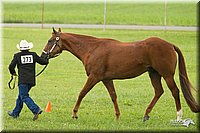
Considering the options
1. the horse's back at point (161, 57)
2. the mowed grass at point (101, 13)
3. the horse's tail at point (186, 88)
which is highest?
the mowed grass at point (101, 13)

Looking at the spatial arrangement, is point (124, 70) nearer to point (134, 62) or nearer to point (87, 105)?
point (134, 62)

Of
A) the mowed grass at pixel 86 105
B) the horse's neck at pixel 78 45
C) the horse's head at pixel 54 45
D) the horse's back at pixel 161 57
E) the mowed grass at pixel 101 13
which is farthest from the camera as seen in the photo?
the mowed grass at pixel 101 13

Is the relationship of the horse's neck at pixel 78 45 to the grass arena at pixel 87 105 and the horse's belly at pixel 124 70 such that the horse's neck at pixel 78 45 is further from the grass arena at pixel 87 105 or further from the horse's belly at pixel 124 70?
the grass arena at pixel 87 105

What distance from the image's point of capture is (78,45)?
36.7ft

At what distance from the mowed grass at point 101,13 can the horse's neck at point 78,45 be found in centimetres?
3346

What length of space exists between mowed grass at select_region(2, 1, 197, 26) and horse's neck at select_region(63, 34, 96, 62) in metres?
33.5

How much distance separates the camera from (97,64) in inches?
423

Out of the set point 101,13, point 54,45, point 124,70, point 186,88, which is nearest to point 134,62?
point 124,70

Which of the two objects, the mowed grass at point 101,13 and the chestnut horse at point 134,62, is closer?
the chestnut horse at point 134,62

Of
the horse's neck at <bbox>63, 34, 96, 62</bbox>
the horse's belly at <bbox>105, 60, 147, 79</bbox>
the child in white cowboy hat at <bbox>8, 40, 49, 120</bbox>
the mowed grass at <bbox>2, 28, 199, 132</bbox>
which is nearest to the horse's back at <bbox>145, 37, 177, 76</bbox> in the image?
the horse's belly at <bbox>105, 60, 147, 79</bbox>

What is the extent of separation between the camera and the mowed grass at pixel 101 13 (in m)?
47.6

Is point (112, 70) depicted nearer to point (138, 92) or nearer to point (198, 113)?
point (198, 113)

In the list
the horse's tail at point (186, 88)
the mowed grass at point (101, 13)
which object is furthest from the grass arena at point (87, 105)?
the mowed grass at point (101, 13)

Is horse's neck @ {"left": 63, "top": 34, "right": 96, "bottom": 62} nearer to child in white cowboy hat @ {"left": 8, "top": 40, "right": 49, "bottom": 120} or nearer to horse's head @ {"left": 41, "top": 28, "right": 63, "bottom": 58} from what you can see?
horse's head @ {"left": 41, "top": 28, "right": 63, "bottom": 58}
